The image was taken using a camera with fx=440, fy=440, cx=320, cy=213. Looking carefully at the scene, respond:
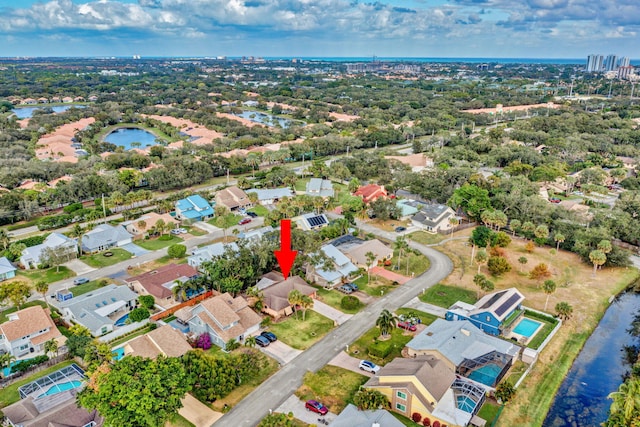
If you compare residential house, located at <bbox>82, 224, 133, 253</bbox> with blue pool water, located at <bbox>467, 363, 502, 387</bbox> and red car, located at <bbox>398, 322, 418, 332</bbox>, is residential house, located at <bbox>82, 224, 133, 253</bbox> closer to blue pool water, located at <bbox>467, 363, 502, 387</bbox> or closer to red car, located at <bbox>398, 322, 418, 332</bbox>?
red car, located at <bbox>398, 322, 418, 332</bbox>

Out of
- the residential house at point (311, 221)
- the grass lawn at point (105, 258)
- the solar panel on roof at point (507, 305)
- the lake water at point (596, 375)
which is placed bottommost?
the lake water at point (596, 375)

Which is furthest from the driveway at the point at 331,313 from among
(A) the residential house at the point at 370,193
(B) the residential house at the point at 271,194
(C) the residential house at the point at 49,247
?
(B) the residential house at the point at 271,194

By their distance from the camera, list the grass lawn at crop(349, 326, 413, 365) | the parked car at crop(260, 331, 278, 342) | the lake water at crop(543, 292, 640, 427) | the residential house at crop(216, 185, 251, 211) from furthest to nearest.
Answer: the residential house at crop(216, 185, 251, 211) → the parked car at crop(260, 331, 278, 342) → the grass lawn at crop(349, 326, 413, 365) → the lake water at crop(543, 292, 640, 427)

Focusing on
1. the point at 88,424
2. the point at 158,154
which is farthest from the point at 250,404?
the point at 158,154

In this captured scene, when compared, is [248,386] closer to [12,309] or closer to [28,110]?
[12,309]

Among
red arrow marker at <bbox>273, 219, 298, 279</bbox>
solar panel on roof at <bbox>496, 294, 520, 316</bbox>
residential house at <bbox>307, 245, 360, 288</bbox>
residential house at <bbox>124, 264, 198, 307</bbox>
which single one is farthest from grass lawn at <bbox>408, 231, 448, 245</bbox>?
residential house at <bbox>124, 264, 198, 307</bbox>

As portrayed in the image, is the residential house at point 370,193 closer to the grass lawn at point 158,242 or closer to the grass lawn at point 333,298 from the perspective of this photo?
the grass lawn at point 333,298
